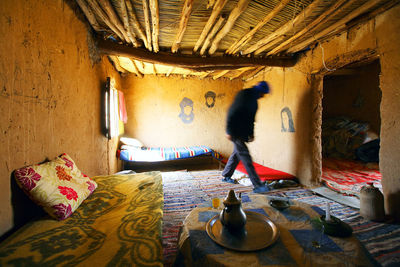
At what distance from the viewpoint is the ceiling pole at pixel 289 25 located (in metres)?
2.21

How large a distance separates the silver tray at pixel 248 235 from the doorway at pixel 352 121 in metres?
3.63

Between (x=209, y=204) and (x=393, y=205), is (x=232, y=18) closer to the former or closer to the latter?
(x=209, y=204)

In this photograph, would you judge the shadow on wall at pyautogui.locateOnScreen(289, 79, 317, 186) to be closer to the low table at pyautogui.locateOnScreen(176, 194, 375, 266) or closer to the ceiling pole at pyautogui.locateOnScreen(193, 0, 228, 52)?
the ceiling pole at pyautogui.locateOnScreen(193, 0, 228, 52)

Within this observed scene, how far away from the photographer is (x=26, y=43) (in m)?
1.52

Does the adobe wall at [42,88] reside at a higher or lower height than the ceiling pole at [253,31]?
lower

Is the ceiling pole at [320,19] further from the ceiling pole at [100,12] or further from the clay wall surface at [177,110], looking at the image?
the clay wall surface at [177,110]

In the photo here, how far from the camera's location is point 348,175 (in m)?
3.99

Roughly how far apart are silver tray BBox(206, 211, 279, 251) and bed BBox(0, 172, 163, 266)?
379mm

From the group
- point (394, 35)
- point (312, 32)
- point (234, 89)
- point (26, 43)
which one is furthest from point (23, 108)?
point (234, 89)

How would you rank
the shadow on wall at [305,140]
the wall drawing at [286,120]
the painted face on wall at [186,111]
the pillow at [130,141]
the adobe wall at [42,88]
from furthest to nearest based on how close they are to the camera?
the painted face on wall at [186,111], the pillow at [130,141], the wall drawing at [286,120], the shadow on wall at [305,140], the adobe wall at [42,88]

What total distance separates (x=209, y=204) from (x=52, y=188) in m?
1.34

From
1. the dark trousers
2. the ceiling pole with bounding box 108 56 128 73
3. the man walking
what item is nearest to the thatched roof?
the man walking

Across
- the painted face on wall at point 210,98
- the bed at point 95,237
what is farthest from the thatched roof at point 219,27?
the bed at point 95,237

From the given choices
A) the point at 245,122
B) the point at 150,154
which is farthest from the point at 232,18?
the point at 150,154
